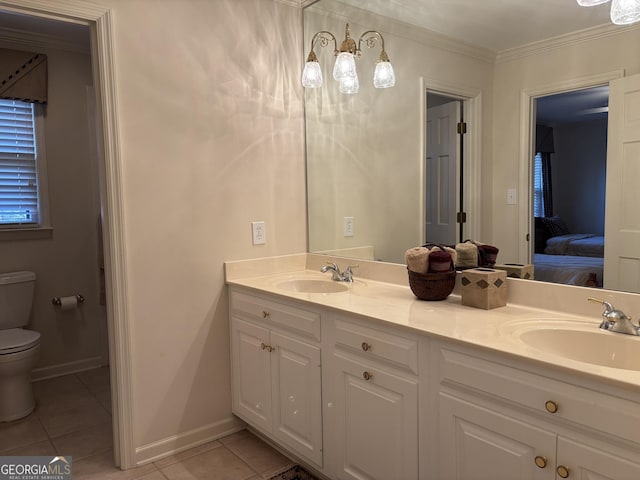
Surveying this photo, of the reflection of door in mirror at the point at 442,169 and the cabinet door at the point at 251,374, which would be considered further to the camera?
the cabinet door at the point at 251,374

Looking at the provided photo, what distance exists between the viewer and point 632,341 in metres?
1.32

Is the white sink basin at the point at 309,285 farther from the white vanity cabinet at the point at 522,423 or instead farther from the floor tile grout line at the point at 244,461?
the white vanity cabinet at the point at 522,423

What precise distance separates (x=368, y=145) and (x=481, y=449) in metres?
1.62

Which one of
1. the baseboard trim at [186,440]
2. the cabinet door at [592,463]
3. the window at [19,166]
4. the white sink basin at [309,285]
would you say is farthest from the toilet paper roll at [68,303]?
the cabinet door at [592,463]

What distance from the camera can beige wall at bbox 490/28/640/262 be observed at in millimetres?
1527

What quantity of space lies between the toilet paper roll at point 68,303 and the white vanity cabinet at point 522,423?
9.21ft

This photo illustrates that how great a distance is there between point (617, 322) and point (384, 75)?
1478 mm

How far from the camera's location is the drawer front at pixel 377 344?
4.97 feet

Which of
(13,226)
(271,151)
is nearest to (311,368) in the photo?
(271,151)

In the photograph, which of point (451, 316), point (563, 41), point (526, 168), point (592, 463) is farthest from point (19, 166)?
point (592, 463)

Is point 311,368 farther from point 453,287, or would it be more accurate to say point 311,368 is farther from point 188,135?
point 188,135

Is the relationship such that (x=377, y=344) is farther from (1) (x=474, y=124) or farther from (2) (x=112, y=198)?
(2) (x=112, y=198)

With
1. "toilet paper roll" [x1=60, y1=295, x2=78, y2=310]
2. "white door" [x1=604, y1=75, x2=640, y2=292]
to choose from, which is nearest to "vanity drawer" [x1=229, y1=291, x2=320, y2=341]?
"white door" [x1=604, y1=75, x2=640, y2=292]

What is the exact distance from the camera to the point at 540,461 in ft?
3.90
